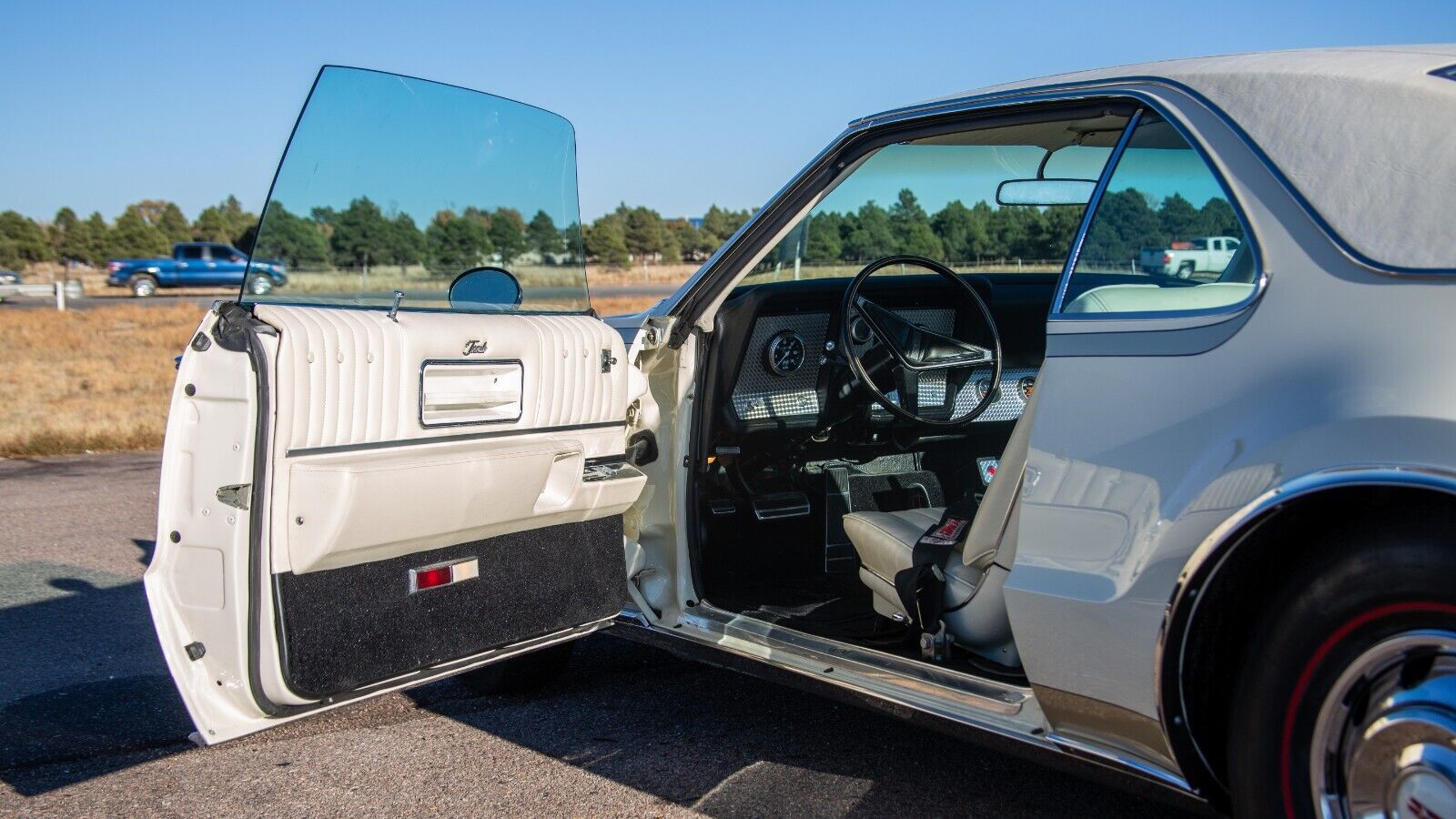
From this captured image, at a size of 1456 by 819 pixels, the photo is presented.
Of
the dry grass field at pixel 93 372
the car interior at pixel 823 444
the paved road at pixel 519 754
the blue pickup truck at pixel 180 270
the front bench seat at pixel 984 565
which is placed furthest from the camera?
the blue pickup truck at pixel 180 270

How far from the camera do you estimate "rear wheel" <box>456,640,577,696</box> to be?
152 inches

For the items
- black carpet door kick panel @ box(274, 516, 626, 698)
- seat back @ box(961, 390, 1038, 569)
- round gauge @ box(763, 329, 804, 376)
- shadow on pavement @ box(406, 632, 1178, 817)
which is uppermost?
round gauge @ box(763, 329, 804, 376)

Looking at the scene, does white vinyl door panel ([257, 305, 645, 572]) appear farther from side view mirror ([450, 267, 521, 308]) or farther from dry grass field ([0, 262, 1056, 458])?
dry grass field ([0, 262, 1056, 458])

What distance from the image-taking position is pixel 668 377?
3.66m

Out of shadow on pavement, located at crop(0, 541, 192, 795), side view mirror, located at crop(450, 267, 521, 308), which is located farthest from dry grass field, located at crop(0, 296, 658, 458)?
side view mirror, located at crop(450, 267, 521, 308)

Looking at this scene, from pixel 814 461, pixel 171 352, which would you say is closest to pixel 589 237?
pixel 171 352

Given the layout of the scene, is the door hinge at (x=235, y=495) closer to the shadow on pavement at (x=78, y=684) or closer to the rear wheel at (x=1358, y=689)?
the shadow on pavement at (x=78, y=684)

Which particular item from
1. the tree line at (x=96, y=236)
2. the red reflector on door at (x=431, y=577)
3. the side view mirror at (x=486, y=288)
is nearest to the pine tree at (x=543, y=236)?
the side view mirror at (x=486, y=288)

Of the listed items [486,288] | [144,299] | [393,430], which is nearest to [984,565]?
[393,430]

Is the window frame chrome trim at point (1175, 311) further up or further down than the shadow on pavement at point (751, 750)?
further up

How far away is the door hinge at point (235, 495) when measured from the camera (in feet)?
8.25

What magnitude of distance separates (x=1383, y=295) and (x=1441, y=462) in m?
0.30

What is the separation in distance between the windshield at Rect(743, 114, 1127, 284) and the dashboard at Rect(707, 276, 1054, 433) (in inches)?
3.8

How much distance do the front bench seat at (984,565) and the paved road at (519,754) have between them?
45 cm
